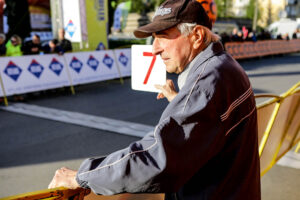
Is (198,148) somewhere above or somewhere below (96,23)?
below

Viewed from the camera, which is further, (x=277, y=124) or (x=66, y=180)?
(x=277, y=124)

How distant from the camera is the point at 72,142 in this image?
5.79 m

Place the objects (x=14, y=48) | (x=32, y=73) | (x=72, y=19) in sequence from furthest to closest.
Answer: (x=72, y=19) → (x=14, y=48) → (x=32, y=73)

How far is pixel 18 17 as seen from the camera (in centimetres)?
2220

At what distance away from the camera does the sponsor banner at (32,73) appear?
9.15 meters

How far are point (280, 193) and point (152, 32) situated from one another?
3258 mm

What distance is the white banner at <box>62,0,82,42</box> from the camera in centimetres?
1403

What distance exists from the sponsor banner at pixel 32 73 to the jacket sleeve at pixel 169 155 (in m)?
8.57

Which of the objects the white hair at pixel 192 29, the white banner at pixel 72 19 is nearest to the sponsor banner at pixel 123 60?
the white banner at pixel 72 19

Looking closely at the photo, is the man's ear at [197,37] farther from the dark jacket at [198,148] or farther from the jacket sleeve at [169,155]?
the jacket sleeve at [169,155]

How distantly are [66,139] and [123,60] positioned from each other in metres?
7.12

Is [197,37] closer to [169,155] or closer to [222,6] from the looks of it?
[169,155]

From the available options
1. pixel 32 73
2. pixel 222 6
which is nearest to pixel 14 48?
pixel 32 73

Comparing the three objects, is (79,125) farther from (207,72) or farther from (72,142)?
(207,72)
